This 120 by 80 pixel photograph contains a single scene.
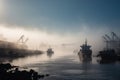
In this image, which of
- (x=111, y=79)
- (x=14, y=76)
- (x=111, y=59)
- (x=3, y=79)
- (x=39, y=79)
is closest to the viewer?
(x=3, y=79)

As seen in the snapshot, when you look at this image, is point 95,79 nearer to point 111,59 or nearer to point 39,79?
point 39,79

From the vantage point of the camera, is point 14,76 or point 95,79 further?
point 95,79

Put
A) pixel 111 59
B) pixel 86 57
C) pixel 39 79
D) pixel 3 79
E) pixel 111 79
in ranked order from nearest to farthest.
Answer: pixel 3 79 → pixel 39 79 → pixel 111 79 → pixel 111 59 → pixel 86 57

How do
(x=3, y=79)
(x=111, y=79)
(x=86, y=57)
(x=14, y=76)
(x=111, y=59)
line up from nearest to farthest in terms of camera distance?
(x=3, y=79) → (x=14, y=76) → (x=111, y=79) → (x=111, y=59) → (x=86, y=57)

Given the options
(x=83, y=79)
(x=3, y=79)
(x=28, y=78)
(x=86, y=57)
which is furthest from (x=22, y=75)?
(x=86, y=57)

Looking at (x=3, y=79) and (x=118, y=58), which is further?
(x=118, y=58)

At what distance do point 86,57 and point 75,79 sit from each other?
138782 millimetres

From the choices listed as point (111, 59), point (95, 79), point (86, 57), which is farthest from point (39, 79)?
point (86, 57)

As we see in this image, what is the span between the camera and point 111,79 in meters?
62.5

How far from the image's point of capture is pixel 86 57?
199 meters

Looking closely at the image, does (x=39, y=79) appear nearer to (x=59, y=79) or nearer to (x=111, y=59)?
(x=59, y=79)

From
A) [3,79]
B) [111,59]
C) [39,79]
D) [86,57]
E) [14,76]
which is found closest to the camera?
[3,79]

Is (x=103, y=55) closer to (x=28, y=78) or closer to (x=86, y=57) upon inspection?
(x=86, y=57)

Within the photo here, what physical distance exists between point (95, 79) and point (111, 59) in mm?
113114
